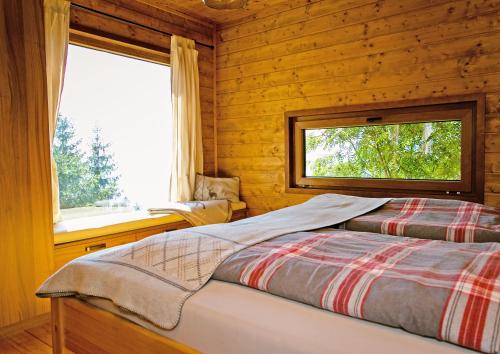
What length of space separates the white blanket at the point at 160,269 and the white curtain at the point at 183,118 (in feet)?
6.18

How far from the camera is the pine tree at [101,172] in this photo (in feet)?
10.5

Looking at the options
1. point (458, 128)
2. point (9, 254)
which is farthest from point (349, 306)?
point (458, 128)

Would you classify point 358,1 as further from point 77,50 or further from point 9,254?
point 9,254

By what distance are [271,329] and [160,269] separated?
0.52 m

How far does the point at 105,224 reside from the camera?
9.12 feet

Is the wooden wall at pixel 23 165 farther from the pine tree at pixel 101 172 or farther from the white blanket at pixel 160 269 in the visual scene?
the pine tree at pixel 101 172

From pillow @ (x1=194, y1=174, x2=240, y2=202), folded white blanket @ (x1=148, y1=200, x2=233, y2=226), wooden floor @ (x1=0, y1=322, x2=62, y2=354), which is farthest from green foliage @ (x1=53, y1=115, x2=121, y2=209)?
wooden floor @ (x1=0, y1=322, x2=62, y2=354)

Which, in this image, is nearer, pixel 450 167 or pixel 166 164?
pixel 450 167

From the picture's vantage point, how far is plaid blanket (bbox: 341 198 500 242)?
6.23 ft

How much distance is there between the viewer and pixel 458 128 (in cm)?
275

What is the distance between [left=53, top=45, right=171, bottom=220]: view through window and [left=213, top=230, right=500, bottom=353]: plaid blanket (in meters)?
2.06

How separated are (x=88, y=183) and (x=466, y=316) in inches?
114

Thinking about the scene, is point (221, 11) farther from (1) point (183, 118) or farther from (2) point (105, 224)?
(2) point (105, 224)

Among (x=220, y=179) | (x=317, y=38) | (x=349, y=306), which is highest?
(x=317, y=38)
